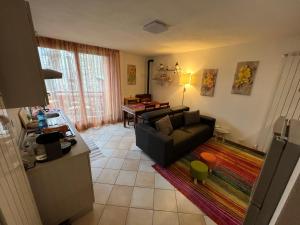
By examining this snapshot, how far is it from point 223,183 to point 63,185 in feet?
7.45

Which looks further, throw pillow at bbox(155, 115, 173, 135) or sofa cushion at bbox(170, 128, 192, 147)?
throw pillow at bbox(155, 115, 173, 135)

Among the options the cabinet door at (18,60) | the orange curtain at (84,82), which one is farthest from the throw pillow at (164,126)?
the orange curtain at (84,82)

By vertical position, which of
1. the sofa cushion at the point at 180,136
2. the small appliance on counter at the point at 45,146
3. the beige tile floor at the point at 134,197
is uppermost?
the small appliance on counter at the point at 45,146

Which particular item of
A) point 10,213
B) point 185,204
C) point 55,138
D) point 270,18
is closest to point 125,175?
point 185,204

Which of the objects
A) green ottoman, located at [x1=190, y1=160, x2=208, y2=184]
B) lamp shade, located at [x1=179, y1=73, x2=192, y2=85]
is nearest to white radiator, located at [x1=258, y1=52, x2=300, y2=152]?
green ottoman, located at [x1=190, y1=160, x2=208, y2=184]

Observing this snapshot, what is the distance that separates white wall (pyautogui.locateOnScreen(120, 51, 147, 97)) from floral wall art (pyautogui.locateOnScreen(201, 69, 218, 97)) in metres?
2.43

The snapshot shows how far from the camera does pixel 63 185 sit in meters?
1.38

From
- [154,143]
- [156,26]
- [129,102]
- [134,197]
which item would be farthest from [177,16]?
[129,102]

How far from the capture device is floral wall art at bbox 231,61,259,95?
2967 millimetres

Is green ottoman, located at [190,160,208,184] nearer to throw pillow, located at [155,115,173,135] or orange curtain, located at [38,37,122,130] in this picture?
throw pillow, located at [155,115,173,135]

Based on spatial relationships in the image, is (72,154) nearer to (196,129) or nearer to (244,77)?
(196,129)

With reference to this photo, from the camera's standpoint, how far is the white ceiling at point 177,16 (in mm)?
1489

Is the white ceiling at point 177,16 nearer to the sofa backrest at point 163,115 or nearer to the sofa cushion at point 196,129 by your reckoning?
the sofa backrest at point 163,115

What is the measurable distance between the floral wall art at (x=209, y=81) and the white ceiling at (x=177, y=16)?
1.18 metres
